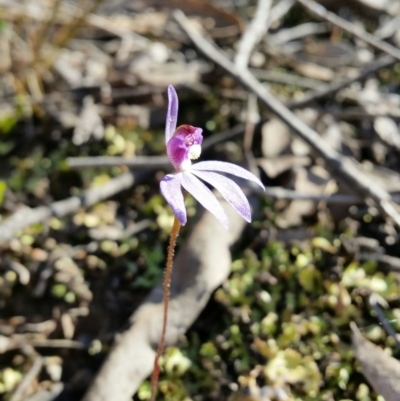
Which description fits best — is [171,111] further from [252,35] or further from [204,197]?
[252,35]

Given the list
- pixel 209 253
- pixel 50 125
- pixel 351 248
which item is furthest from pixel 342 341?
pixel 50 125

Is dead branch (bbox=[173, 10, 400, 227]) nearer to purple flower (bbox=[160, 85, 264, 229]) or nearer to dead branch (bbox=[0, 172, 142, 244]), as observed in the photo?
dead branch (bbox=[0, 172, 142, 244])

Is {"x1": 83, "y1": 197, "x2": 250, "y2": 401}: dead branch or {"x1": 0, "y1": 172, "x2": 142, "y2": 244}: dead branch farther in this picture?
{"x1": 0, "y1": 172, "x2": 142, "y2": 244}: dead branch

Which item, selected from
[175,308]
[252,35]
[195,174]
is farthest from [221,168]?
[252,35]

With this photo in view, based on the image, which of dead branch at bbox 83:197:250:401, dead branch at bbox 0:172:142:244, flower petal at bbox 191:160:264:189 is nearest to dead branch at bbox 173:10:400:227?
dead branch at bbox 83:197:250:401

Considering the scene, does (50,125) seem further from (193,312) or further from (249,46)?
(193,312)

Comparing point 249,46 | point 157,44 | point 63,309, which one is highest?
point 249,46

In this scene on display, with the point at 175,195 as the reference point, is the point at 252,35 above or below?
below
